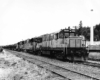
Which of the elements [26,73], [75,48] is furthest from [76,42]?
[26,73]

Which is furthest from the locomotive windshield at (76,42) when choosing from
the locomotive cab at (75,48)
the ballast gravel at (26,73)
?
the ballast gravel at (26,73)

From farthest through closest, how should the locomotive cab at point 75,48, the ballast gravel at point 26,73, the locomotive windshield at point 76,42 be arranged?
the locomotive windshield at point 76,42, the locomotive cab at point 75,48, the ballast gravel at point 26,73

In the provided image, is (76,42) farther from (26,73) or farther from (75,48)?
(26,73)

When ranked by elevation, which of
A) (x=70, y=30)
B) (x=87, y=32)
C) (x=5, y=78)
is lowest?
(x=5, y=78)

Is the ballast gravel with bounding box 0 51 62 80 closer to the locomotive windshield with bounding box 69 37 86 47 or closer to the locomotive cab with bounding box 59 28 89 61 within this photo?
the locomotive cab with bounding box 59 28 89 61

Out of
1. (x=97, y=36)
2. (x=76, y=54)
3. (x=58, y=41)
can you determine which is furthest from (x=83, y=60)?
(x=97, y=36)

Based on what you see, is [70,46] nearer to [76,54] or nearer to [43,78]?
[76,54]

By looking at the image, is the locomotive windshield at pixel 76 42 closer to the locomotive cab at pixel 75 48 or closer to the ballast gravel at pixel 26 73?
the locomotive cab at pixel 75 48

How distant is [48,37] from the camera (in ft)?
68.0

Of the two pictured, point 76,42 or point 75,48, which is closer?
point 75,48

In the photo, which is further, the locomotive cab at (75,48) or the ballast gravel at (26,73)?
the locomotive cab at (75,48)

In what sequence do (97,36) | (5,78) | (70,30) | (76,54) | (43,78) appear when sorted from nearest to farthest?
1. (43,78)
2. (5,78)
3. (76,54)
4. (70,30)
5. (97,36)

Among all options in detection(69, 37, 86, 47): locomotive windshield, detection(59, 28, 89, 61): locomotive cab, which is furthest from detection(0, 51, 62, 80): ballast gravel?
detection(69, 37, 86, 47): locomotive windshield

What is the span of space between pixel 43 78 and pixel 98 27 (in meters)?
64.7
